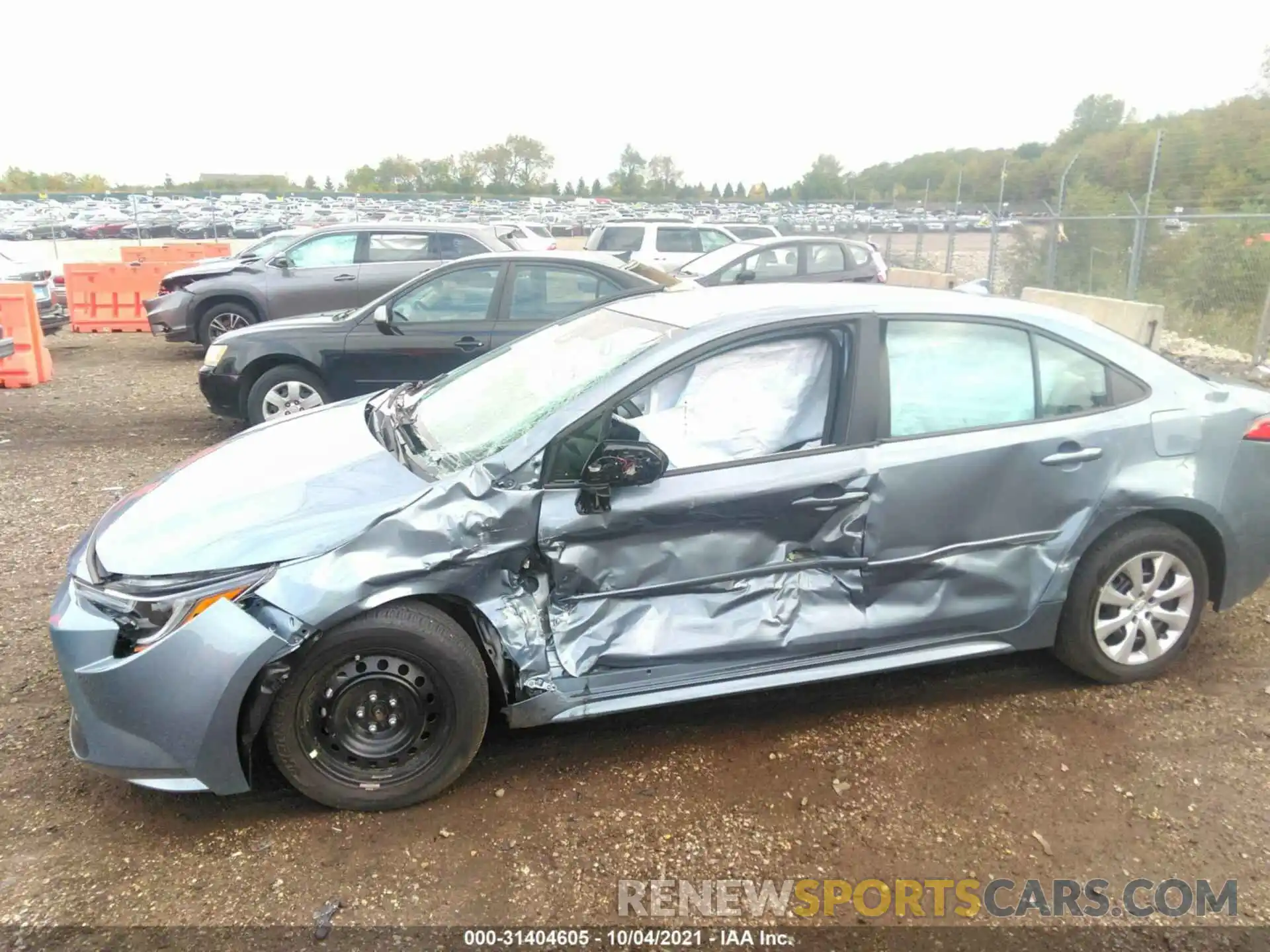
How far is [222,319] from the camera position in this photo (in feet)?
36.0

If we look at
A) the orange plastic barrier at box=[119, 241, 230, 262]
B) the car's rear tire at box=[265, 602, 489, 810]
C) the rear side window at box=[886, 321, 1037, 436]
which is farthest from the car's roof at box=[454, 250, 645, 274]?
the orange plastic barrier at box=[119, 241, 230, 262]

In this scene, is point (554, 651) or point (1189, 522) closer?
point (554, 651)

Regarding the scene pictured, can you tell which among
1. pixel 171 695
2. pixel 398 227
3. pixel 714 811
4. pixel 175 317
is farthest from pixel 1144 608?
pixel 175 317

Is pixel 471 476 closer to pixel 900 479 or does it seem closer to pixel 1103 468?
pixel 900 479

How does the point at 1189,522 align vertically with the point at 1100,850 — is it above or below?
above

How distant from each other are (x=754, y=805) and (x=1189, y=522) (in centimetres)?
222

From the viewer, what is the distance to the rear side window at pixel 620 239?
16422 mm

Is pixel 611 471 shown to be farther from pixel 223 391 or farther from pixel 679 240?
pixel 679 240

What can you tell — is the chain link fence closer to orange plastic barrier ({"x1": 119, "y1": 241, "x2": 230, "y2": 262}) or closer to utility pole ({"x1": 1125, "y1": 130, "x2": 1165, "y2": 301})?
utility pole ({"x1": 1125, "y1": 130, "x2": 1165, "y2": 301})

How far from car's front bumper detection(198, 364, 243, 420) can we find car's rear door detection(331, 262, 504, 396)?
31.1 inches

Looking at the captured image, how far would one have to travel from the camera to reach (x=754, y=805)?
120 inches

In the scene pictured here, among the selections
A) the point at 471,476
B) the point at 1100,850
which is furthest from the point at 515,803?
the point at 1100,850

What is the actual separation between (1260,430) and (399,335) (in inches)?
222

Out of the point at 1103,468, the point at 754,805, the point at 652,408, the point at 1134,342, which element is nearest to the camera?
the point at 754,805
